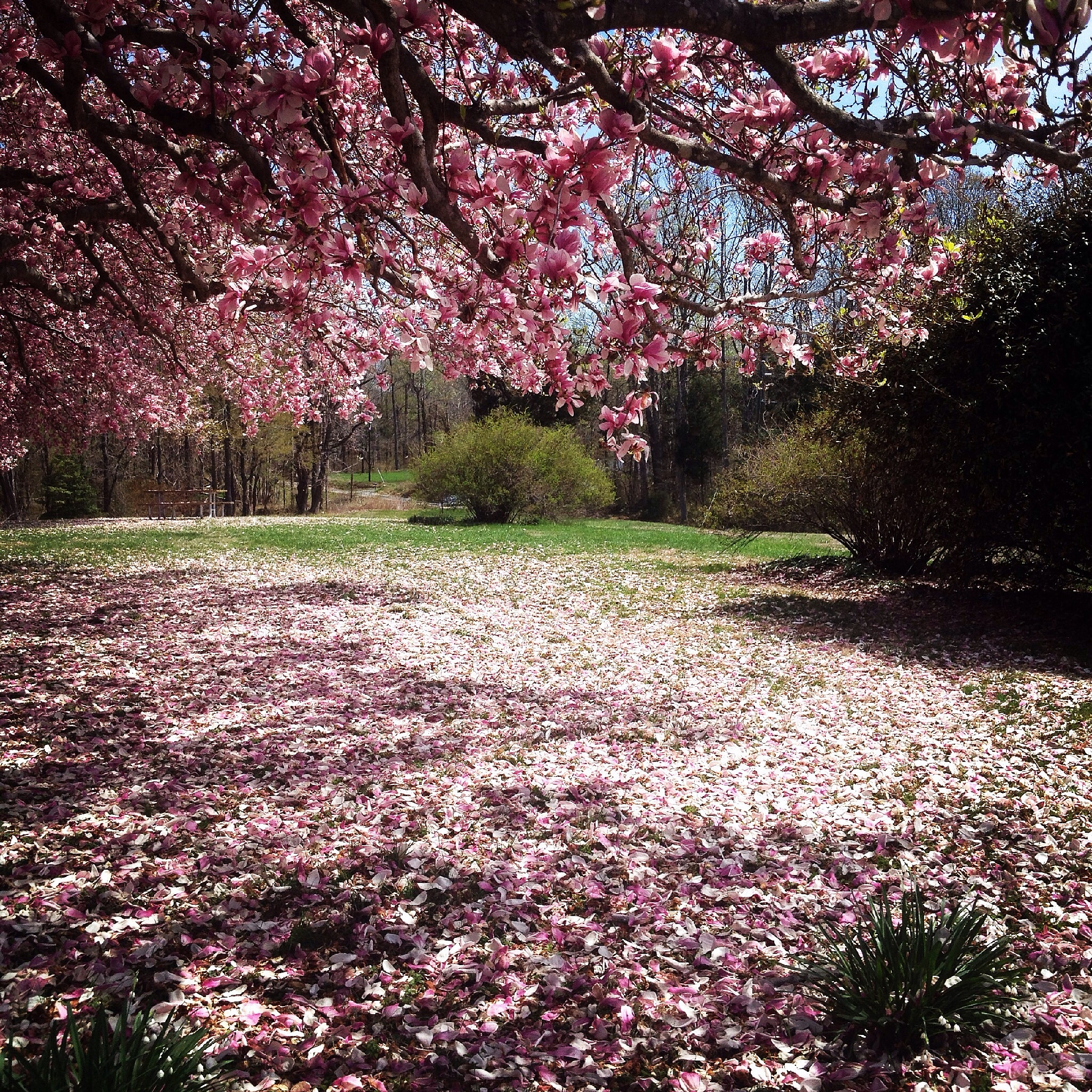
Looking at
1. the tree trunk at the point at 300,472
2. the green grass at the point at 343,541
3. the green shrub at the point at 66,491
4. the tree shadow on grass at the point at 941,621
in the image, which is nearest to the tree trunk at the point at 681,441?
the green grass at the point at 343,541

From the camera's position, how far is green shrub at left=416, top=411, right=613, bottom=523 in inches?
899

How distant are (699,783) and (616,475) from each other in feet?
113

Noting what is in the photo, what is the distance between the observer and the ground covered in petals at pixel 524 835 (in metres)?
2.36

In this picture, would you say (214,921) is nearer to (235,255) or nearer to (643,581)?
(235,255)

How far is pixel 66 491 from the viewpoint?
27.7m

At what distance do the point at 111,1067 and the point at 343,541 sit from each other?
51.6 feet

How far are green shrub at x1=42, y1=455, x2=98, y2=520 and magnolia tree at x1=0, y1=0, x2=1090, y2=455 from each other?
25405mm

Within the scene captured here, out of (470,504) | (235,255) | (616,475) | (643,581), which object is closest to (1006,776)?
(235,255)

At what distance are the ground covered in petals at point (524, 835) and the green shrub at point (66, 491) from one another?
23.1 metres

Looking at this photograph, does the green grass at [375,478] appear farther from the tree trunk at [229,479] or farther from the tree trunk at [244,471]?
the tree trunk at [229,479]

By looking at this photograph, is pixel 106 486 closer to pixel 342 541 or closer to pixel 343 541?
pixel 342 541

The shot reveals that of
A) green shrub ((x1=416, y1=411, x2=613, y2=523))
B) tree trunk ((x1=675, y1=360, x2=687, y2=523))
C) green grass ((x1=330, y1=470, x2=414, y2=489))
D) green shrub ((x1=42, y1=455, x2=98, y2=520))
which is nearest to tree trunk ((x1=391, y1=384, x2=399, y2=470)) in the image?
green grass ((x1=330, y1=470, x2=414, y2=489))

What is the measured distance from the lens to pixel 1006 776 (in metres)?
4.38

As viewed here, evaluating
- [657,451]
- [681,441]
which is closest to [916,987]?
[681,441]
